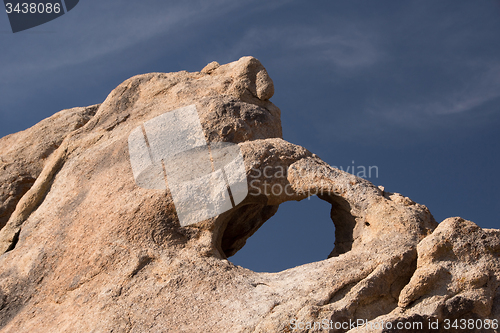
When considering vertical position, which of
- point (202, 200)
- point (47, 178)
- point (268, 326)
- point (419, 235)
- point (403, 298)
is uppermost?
point (47, 178)

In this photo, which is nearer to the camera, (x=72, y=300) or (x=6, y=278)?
(x=72, y=300)

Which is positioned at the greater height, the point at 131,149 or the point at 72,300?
the point at 131,149

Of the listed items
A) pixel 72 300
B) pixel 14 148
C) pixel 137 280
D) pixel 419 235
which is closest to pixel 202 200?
pixel 137 280

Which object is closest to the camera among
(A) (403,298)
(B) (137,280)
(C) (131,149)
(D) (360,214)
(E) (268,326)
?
(E) (268,326)

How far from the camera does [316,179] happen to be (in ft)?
23.8

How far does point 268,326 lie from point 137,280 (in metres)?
1.79

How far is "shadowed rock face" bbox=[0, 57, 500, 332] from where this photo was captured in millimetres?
5918

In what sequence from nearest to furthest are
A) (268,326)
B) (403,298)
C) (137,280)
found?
(268,326) < (403,298) < (137,280)

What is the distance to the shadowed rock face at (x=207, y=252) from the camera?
233 inches

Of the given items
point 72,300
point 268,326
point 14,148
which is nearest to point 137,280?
point 72,300

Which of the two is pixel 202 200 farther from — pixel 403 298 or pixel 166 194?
pixel 403 298

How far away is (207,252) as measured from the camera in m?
6.75

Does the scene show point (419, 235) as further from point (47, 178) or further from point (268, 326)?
point (47, 178)

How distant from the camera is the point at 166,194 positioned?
7.18 metres
